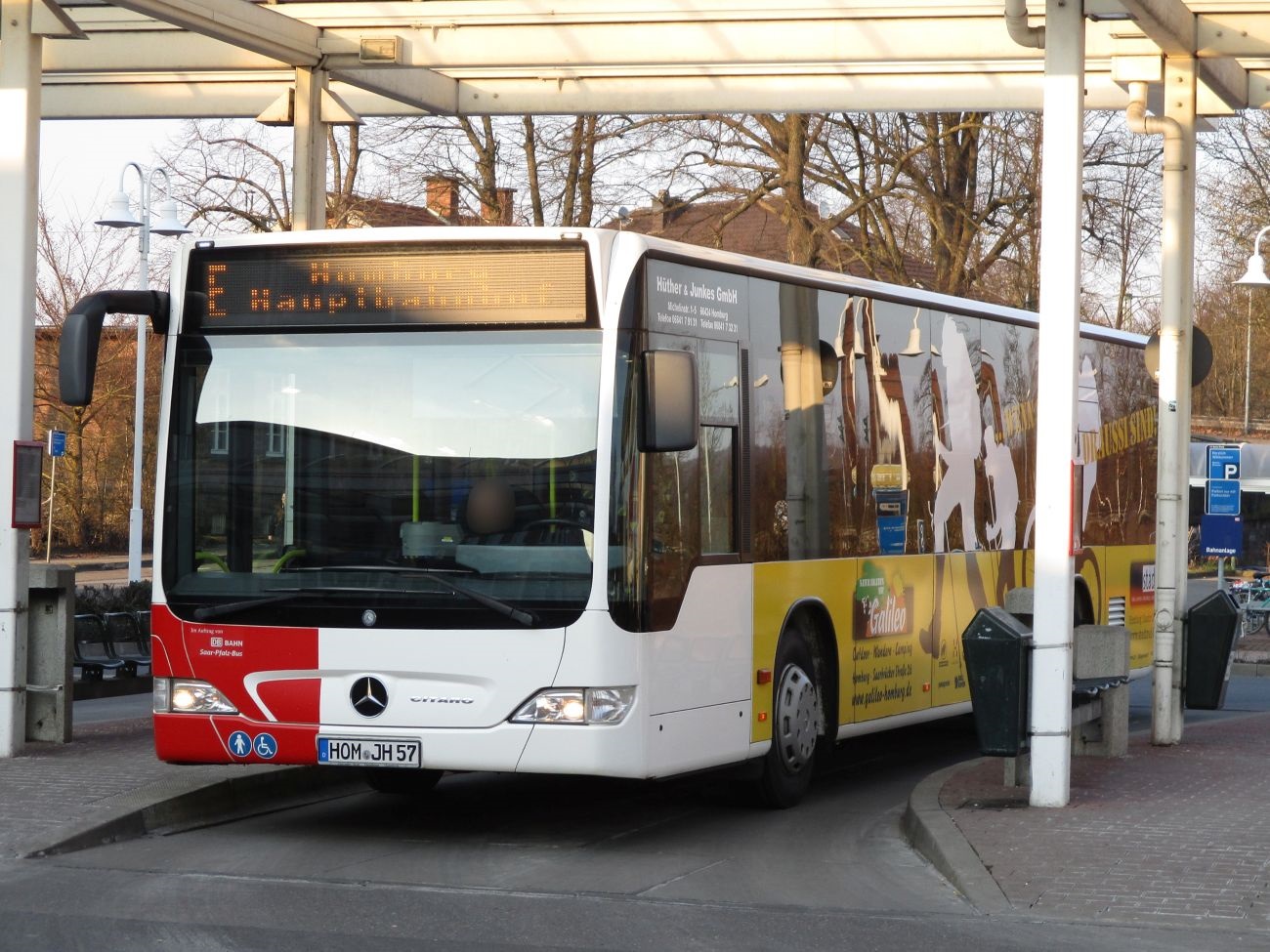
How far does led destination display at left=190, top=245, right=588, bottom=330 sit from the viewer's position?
8984 millimetres

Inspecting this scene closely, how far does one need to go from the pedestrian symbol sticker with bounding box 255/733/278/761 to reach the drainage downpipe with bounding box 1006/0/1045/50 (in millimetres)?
5284

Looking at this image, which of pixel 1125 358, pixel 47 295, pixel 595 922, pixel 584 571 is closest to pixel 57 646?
pixel 584 571

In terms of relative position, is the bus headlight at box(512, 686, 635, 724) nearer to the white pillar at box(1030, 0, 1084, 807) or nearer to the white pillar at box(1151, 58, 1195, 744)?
the white pillar at box(1030, 0, 1084, 807)

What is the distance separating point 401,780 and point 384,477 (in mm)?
2799

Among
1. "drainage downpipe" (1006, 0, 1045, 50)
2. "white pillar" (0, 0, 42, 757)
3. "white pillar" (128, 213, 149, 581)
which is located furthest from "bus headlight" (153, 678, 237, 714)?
"white pillar" (128, 213, 149, 581)

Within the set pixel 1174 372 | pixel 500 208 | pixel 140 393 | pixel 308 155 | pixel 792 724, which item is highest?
pixel 500 208

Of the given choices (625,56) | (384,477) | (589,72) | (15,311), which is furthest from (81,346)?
(589,72)

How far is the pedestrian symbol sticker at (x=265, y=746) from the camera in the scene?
9.06 metres

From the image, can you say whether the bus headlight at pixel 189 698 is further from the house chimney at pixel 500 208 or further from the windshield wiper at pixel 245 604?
the house chimney at pixel 500 208

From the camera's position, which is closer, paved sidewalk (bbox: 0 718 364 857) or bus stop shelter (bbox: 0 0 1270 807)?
paved sidewalk (bbox: 0 718 364 857)

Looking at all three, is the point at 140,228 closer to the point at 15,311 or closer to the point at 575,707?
the point at 15,311

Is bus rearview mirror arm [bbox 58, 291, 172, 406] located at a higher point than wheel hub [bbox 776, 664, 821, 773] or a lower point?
higher

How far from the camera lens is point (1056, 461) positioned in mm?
9773

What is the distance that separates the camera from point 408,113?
15.4 m
